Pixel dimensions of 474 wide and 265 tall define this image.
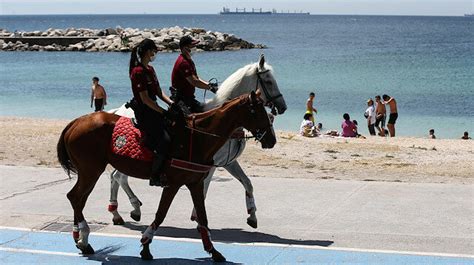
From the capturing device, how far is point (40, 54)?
85938mm

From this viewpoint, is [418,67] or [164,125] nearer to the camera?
[164,125]

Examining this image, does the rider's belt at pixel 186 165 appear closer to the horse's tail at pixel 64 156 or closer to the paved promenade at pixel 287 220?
the paved promenade at pixel 287 220

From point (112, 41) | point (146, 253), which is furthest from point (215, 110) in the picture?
point (112, 41)

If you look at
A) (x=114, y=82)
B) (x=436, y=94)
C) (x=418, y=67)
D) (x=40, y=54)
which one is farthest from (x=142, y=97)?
(x=40, y=54)

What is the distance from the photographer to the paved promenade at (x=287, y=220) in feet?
30.5

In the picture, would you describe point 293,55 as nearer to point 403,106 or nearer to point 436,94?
point 436,94

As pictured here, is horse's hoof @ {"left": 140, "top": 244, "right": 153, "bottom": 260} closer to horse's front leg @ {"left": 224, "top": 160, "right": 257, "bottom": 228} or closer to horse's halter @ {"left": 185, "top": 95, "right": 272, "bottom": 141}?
horse's halter @ {"left": 185, "top": 95, "right": 272, "bottom": 141}

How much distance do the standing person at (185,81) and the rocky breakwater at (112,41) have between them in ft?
239

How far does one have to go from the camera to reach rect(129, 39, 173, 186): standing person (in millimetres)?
8773

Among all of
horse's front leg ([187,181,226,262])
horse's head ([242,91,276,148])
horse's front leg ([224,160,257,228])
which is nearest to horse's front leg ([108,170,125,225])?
horse's front leg ([224,160,257,228])

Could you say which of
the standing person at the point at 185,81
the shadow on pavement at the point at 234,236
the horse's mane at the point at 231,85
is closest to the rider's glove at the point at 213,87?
the standing person at the point at 185,81

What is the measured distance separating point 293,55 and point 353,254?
250ft

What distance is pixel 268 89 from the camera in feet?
31.7

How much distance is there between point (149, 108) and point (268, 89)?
1664mm
